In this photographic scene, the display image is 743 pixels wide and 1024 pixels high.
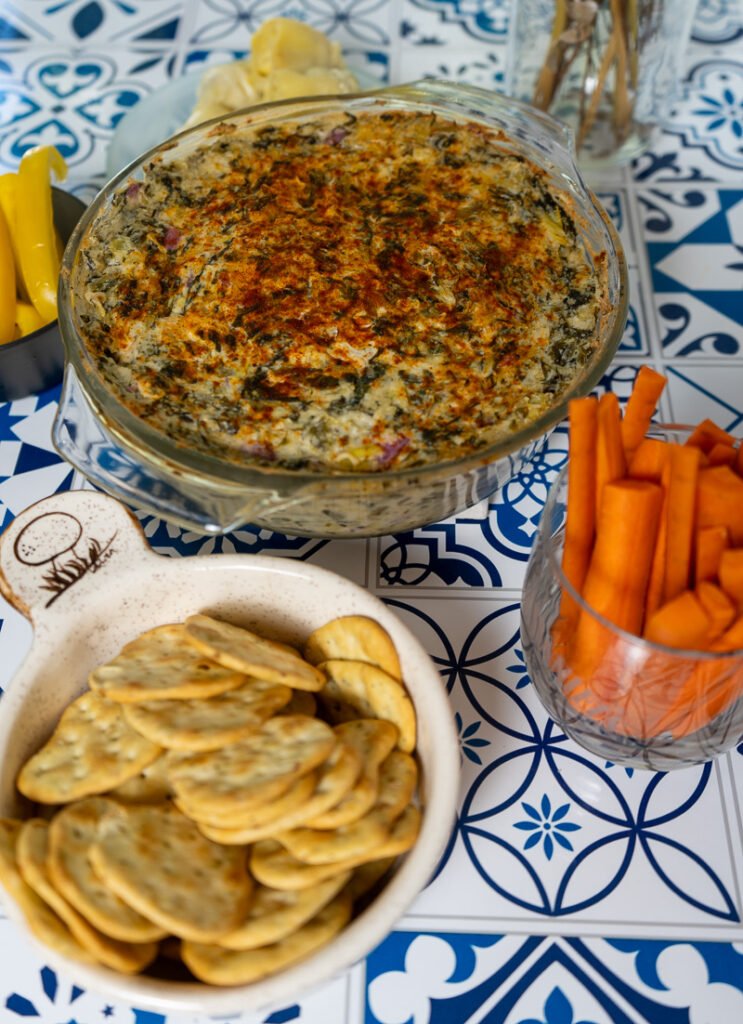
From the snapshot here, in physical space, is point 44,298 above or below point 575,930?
above

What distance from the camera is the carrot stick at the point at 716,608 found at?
0.87 m

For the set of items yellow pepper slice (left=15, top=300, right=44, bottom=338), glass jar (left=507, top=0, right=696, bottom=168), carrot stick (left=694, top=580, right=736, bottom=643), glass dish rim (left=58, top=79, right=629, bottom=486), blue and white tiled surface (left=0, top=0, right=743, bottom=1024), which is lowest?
blue and white tiled surface (left=0, top=0, right=743, bottom=1024)

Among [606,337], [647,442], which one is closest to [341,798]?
[647,442]

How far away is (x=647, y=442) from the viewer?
0.94 metres

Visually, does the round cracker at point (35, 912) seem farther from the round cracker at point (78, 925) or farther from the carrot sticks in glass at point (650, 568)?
the carrot sticks in glass at point (650, 568)

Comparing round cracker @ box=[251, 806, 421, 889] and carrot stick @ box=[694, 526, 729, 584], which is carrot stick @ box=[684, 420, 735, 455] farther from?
round cracker @ box=[251, 806, 421, 889]

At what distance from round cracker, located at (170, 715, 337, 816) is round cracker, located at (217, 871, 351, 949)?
8 centimetres

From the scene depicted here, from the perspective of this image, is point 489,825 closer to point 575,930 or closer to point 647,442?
point 575,930

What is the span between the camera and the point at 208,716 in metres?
0.89

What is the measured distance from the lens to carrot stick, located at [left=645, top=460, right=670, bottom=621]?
907 mm

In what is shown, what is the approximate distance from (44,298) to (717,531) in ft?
2.92

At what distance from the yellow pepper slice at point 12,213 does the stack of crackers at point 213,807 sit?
61 centimetres

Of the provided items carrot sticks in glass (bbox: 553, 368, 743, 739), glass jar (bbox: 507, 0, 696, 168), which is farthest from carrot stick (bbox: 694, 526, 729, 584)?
glass jar (bbox: 507, 0, 696, 168)

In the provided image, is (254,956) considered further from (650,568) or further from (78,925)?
(650,568)
